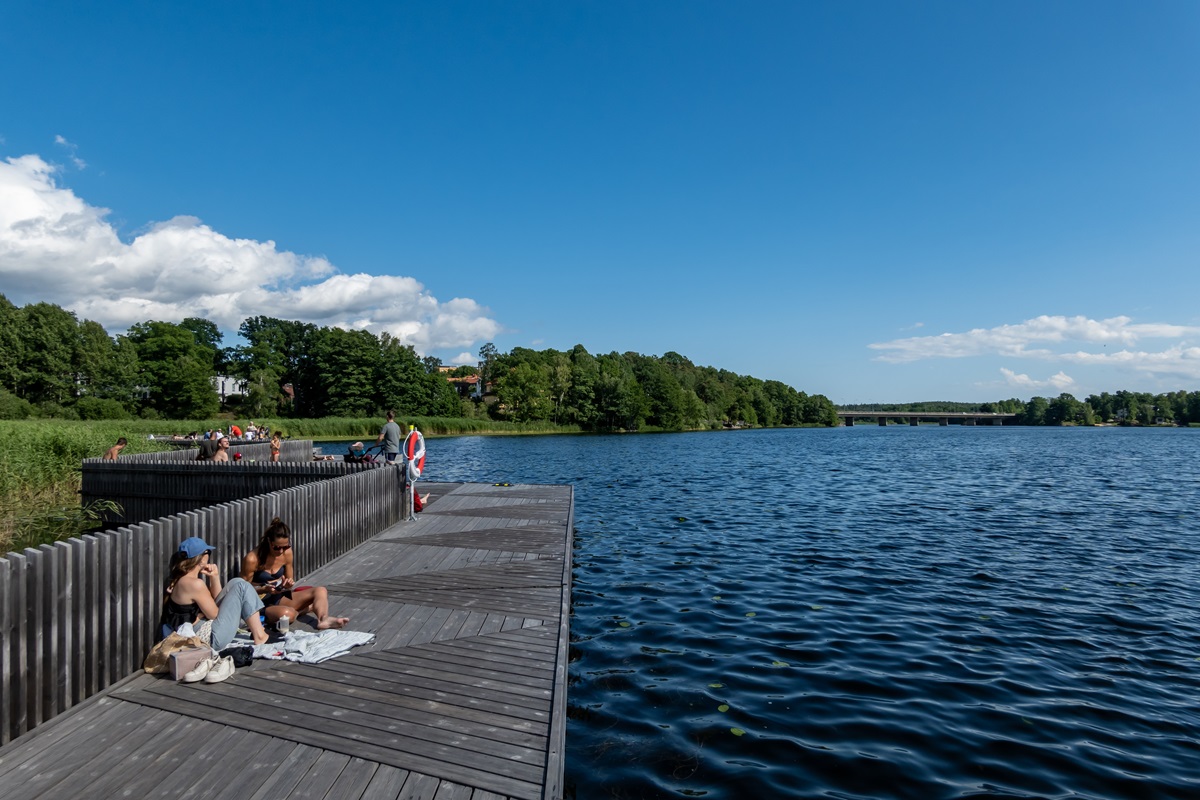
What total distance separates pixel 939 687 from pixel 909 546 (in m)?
8.62

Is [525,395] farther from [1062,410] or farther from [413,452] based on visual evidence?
[1062,410]

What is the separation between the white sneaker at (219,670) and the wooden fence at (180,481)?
8.02m

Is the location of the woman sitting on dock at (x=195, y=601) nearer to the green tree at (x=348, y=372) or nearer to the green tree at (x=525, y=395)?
the green tree at (x=348, y=372)

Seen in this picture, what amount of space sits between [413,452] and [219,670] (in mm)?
8509

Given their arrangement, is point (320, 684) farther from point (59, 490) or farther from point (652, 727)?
point (59, 490)

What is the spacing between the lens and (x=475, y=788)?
13.5 ft

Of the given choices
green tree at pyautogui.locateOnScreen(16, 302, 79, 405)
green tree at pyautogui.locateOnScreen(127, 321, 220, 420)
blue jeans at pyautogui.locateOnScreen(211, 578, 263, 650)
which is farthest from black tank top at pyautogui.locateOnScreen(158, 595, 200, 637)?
green tree at pyautogui.locateOnScreen(127, 321, 220, 420)

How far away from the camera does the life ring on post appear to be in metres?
13.9

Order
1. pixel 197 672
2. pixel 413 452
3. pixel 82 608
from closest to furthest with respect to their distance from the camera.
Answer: pixel 82 608 → pixel 197 672 → pixel 413 452

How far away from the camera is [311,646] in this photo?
21.0ft

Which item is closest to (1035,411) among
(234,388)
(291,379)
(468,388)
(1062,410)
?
(1062,410)

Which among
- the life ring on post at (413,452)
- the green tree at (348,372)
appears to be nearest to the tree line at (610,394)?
the green tree at (348,372)

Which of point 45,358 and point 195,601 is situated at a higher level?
point 45,358

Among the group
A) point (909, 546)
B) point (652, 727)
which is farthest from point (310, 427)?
point (652, 727)
